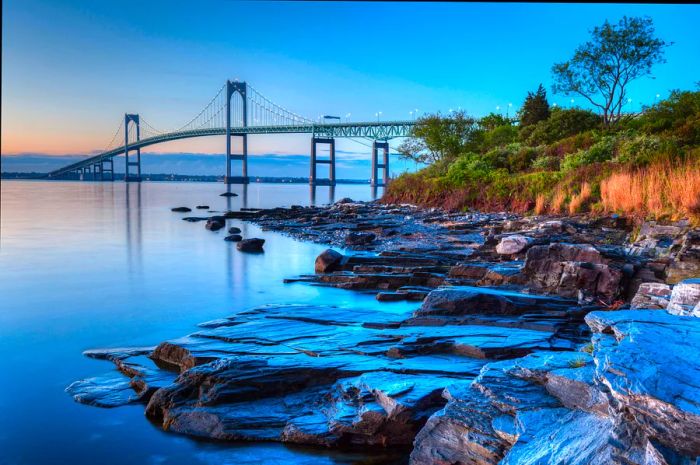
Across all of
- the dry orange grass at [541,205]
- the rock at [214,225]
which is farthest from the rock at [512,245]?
the rock at [214,225]

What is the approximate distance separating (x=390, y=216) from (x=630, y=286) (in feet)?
47.5

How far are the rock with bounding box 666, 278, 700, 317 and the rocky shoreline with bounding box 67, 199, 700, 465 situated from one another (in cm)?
1

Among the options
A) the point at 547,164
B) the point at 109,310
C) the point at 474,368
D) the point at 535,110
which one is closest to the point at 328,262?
the point at 109,310

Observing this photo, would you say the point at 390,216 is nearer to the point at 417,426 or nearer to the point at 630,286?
the point at 630,286

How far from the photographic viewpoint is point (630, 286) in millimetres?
6707

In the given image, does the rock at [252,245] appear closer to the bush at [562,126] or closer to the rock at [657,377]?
the rock at [657,377]

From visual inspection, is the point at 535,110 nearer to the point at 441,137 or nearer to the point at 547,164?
the point at 441,137

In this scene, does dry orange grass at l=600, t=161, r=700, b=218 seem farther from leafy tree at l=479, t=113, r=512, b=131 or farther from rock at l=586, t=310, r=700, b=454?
leafy tree at l=479, t=113, r=512, b=131

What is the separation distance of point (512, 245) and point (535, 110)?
2757 centimetres

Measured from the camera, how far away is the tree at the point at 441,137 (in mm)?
33375

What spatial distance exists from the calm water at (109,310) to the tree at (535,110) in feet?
70.3

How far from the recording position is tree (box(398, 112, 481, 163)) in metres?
33.4

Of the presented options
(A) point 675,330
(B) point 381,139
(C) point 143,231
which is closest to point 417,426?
(A) point 675,330

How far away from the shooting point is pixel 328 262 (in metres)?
10.5
